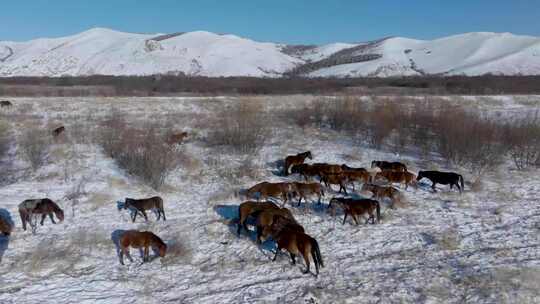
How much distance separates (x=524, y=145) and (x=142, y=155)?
45.6 ft

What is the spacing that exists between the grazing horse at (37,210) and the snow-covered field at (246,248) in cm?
23

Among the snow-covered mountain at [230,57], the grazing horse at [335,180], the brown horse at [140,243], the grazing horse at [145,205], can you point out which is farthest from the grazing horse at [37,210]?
the snow-covered mountain at [230,57]

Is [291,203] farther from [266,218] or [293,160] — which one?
[293,160]

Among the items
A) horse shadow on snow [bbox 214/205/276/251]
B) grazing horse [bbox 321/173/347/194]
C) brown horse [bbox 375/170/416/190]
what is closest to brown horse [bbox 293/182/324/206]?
grazing horse [bbox 321/173/347/194]

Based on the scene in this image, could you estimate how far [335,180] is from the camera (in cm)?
1323

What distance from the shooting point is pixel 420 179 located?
14367 mm

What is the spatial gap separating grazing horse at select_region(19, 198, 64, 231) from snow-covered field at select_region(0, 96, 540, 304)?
234mm

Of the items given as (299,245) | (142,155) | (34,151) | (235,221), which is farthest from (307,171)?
(34,151)

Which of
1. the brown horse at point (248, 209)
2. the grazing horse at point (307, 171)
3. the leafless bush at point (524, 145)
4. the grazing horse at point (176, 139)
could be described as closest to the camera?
the brown horse at point (248, 209)

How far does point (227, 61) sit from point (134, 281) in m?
99.1

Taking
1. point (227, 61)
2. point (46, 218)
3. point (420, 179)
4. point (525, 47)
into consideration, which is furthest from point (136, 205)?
point (525, 47)

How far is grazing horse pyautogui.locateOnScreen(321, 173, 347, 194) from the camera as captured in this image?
517 inches

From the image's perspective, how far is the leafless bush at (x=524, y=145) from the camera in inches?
653

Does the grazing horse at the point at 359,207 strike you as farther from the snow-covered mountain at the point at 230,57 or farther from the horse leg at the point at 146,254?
the snow-covered mountain at the point at 230,57
